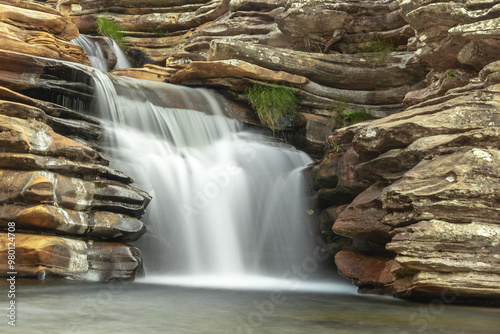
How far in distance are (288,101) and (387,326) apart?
283 inches

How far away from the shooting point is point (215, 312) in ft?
14.7

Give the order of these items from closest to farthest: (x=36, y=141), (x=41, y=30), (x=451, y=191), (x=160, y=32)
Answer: (x=451, y=191) < (x=36, y=141) < (x=41, y=30) < (x=160, y=32)

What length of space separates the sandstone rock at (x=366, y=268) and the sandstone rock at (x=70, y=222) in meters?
3.04

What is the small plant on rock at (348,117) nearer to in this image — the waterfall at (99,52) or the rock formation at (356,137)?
the rock formation at (356,137)

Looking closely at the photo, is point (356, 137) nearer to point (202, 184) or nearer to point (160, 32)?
point (202, 184)

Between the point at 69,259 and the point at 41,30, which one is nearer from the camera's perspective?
the point at 69,259

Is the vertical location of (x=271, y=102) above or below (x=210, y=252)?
above

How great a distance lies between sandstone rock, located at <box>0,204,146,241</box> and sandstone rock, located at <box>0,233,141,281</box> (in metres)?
0.12

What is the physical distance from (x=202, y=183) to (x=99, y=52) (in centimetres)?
726

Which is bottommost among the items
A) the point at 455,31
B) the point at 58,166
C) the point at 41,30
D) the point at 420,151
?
the point at 58,166

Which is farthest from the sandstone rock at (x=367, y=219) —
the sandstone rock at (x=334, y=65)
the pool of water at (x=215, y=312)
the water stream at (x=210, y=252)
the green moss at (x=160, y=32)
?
the green moss at (x=160, y=32)

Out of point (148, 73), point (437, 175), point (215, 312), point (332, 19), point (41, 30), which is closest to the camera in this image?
point (215, 312)

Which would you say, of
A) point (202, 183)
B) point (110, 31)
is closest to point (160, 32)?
point (110, 31)

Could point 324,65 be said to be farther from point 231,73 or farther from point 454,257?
point 454,257
